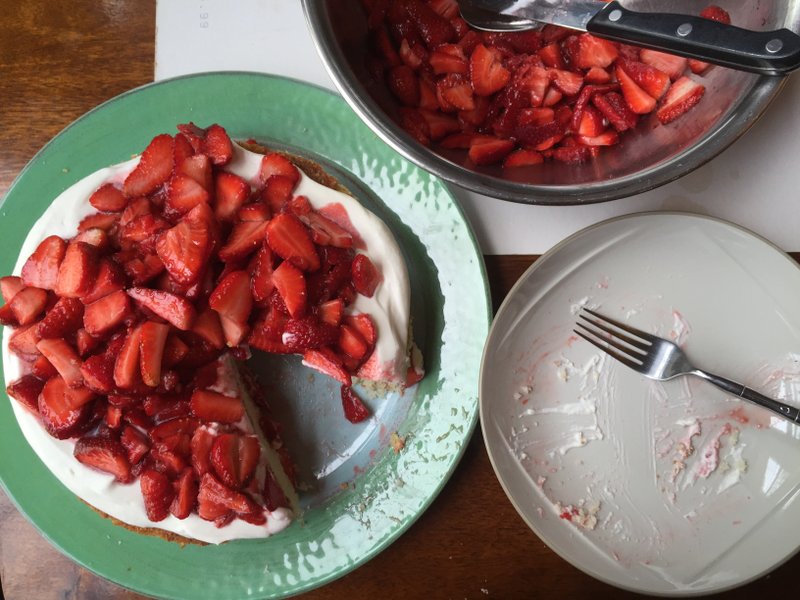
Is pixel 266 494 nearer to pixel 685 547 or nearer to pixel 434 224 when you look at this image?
pixel 434 224

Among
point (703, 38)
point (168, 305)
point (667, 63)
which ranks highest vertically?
point (703, 38)

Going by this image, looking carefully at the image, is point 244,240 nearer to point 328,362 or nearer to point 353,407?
point 328,362

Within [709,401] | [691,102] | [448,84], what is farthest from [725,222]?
[448,84]

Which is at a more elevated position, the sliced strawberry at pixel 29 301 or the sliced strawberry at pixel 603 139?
the sliced strawberry at pixel 603 139

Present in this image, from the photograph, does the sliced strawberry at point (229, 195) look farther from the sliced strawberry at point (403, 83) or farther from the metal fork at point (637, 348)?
the metal fork at point (637, 348)

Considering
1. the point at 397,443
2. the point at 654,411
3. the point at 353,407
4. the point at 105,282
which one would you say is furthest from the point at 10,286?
the point at 654,411

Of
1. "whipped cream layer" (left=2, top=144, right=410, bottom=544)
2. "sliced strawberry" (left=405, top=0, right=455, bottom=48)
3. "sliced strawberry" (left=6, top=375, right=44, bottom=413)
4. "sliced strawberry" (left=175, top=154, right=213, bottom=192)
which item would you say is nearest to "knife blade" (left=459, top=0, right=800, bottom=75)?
"sliced strawberry" (left=405, top=0, right=455, bottom=48)

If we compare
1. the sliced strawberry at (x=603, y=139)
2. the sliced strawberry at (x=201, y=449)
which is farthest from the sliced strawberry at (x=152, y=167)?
the sliced strawberry at (x=603, y=139)
